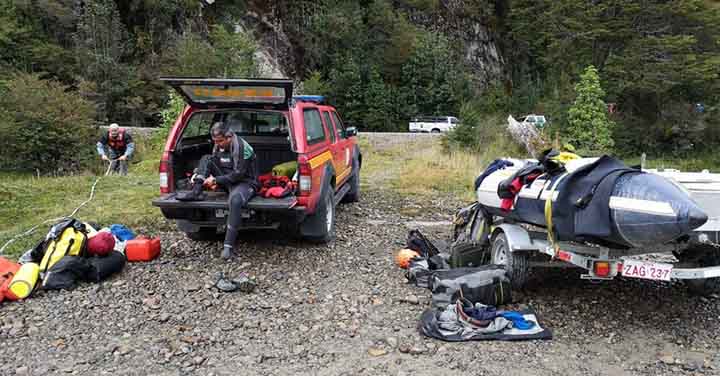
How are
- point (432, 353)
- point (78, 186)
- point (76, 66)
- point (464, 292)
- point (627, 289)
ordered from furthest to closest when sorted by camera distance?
point (76, 66), point (78, 186), point (627, 289), point (464, 292), point (432, 353)

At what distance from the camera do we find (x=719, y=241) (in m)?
4.15

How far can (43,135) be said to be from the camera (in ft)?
58.0

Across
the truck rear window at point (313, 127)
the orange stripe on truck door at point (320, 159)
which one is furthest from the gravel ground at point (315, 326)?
the truck rear window at point (313, 127)

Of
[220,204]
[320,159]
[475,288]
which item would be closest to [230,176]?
[220,204]

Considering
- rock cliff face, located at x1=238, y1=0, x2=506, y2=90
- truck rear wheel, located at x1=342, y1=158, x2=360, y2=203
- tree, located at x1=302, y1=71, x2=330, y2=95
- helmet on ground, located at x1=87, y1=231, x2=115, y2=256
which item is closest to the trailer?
helmet on ground, located at x1=87, y1=231, x2=115, y2=256

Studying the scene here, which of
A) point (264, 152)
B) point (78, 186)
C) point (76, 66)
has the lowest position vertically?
point (78, 186)

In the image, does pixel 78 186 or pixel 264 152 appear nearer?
pixel 264 152

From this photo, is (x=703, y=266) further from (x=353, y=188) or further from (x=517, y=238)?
(x=353, y=188)

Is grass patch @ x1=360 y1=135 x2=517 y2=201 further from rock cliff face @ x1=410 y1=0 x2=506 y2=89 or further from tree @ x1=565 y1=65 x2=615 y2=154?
rock cliff face @ x1=410 y1=0 x2=506 y2=89

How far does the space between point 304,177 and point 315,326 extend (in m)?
1.86

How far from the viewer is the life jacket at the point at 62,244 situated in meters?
5.15

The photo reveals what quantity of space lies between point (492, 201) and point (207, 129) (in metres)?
3.82

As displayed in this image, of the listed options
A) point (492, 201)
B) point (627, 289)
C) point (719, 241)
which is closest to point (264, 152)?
point (492, 201)

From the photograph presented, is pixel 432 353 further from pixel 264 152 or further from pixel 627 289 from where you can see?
pixel 264 152
